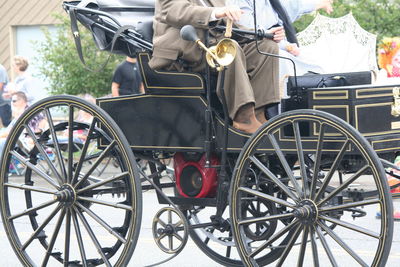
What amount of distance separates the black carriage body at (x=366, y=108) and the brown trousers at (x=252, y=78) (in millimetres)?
447

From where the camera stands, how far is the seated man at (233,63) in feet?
17.2

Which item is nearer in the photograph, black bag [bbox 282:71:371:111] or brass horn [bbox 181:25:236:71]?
brass horn [bbox 181:25:236:71]

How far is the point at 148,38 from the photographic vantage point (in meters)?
5.95

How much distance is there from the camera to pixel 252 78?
550 cm

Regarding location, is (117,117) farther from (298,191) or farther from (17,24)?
(17,24)

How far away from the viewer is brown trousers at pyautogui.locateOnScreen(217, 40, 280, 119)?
17.1ft

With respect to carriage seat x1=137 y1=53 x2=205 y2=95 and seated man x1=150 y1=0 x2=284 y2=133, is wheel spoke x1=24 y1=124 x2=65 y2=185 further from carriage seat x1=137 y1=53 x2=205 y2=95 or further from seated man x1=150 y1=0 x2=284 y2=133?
seated man x1=150 y1=0 x2=284 y2=133

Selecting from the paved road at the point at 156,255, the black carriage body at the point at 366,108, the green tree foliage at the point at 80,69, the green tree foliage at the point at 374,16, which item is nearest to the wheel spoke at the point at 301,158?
the black carriage body at the point at 366,108

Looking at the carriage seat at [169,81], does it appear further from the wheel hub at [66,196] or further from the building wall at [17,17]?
the building wall at [17,17]

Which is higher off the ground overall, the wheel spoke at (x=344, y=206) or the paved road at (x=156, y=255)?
the wheel spoke at (x=344, y=206)

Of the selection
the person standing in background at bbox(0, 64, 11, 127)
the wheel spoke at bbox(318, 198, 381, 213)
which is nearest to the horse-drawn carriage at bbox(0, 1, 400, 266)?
the wheel spoke at bbox(318, 198, 381, 213)

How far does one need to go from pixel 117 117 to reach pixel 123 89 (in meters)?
6.44

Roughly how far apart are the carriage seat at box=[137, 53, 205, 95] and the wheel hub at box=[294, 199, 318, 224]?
108cm

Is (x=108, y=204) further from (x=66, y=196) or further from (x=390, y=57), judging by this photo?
(x=390, y=57)
